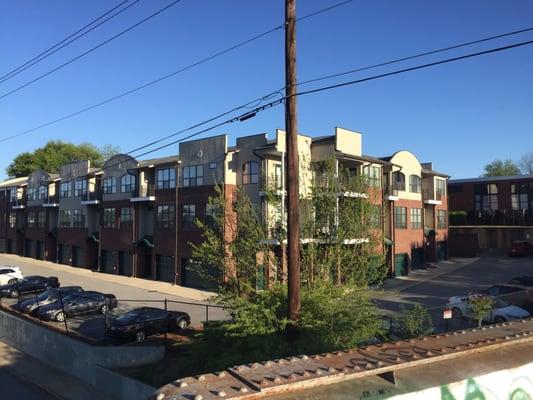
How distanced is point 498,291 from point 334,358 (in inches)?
1067

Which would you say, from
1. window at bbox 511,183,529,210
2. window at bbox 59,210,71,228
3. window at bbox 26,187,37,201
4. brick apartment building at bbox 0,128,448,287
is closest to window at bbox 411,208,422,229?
brick apartment building at bbox 0,128,448,287

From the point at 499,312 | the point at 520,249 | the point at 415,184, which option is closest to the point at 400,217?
the point at 415,184

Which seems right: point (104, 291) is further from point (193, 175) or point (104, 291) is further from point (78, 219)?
point (78, 219)

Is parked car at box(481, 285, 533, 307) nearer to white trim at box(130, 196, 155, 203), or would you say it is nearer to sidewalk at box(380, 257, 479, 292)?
sidewalk at box(380, 257, 479, 292)

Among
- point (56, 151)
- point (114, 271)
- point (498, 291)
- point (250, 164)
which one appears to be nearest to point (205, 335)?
point (498, 291)

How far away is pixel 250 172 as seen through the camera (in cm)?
3916

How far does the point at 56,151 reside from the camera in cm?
10538

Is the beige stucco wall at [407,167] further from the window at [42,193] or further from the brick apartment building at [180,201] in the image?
the window at [42,193]

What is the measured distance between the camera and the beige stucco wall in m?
47.7

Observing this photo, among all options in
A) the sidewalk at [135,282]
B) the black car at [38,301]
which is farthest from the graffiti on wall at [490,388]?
the black car at [38,301]

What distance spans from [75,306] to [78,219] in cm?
3130

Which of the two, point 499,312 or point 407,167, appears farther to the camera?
point 407,167

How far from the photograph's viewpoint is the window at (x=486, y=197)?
235 feet

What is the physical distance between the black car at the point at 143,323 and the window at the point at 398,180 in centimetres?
2920
